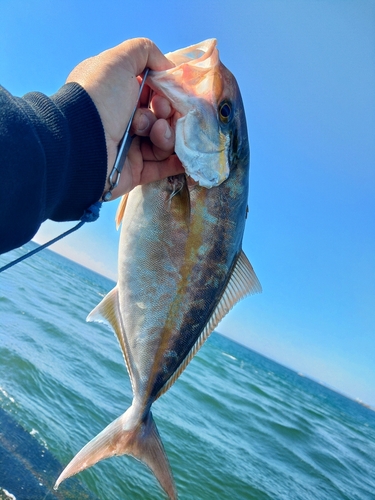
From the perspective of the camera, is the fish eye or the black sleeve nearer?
the black sleeve

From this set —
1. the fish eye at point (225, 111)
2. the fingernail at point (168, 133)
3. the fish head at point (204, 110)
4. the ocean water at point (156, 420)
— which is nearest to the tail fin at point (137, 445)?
the fish head at point (204, 110)

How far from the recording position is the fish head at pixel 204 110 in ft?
8.41

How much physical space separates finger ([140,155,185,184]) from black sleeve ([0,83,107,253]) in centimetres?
54

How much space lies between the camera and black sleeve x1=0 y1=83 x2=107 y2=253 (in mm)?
1666

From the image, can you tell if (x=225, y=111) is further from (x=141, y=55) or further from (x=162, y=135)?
(x=141, y=55)

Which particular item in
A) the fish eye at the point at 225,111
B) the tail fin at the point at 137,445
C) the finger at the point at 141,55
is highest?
the finger at the point at 141,55

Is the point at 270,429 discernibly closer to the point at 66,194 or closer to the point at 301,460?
the point at 301,460

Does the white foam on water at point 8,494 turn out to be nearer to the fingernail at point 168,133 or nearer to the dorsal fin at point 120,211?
the dorsal fin at point 120,211

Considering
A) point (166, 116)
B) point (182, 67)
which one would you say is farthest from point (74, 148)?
point (182, 67)

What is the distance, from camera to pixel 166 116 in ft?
8.68

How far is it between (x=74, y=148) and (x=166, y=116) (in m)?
0.79

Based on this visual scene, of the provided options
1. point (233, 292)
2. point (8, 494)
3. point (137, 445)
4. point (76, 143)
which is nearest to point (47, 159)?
point (76, 143)

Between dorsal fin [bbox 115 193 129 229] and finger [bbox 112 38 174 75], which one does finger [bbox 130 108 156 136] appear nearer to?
finger [bbox 112 38 174 75]

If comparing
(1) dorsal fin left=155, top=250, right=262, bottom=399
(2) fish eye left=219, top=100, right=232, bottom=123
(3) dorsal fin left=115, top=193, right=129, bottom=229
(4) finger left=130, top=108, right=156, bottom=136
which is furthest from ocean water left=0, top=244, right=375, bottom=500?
(2) fish eye left=219, top=100, right=232, bottom=123
